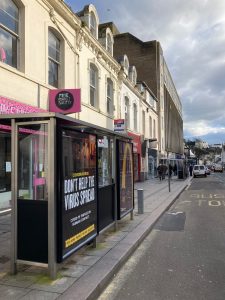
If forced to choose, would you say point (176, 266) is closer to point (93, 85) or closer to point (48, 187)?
point (48, 187)

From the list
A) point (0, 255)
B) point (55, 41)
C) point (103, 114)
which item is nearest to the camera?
point (0, 255)

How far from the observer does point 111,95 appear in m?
23.7

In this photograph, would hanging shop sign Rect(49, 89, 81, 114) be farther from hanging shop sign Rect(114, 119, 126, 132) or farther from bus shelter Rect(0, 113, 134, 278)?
hanging shop sign Rect(114, 119, 126, 132)

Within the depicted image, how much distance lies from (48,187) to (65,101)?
9206 mm

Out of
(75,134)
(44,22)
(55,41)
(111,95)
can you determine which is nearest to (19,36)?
(44,22)

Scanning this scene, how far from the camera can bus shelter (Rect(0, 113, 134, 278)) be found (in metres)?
5.00

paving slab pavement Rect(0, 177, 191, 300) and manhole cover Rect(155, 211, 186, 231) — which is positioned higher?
paving slab pavement Rect(0, 177, 191, 300)

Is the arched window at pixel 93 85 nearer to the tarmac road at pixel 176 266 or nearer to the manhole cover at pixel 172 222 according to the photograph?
the manhole cover at pixel 172 222

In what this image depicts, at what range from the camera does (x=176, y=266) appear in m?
6.13

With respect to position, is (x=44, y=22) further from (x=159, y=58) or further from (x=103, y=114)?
(x=159, y=58)

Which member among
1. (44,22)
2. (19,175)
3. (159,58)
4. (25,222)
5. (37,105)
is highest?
(159,58)

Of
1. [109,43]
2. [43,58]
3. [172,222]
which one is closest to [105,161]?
[172,222]

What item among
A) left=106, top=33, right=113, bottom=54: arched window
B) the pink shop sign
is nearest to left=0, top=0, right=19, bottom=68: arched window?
the pink shop sign

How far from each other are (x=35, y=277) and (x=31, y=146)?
184 centimetres
